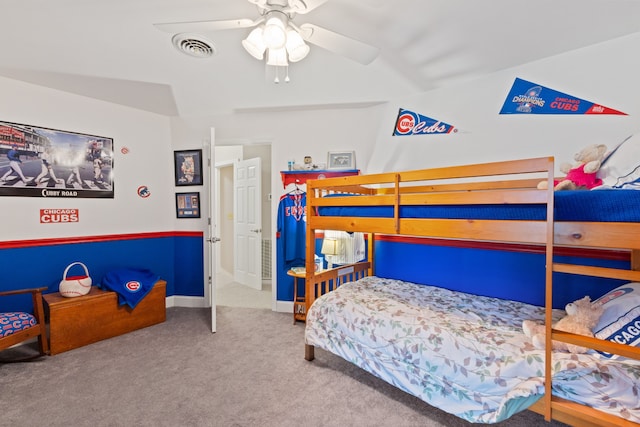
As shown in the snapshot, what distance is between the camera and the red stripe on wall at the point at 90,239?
9.25 feet

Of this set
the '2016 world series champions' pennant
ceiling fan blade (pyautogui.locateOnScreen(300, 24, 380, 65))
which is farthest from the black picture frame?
the '2016 world series champions' pennant

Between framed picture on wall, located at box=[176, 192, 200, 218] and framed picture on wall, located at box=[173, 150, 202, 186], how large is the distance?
0.16 metres

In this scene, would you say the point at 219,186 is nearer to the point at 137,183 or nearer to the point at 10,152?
the point at 137,183

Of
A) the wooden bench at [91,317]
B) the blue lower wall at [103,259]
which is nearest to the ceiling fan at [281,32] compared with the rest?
the wooden bench at [91,317]

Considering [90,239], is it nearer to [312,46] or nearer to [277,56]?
[277,56]

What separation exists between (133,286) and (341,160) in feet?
8.92

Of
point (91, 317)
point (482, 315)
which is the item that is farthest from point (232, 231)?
point (482, 315)

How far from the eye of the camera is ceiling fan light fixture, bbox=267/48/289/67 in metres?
1.82

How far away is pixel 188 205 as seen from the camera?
3914 mm

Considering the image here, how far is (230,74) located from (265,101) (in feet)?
1.77

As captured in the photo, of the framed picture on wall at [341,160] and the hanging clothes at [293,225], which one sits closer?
the framed picture on wall at [341,160]

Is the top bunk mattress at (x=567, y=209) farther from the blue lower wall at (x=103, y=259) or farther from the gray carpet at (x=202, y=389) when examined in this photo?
the blue lower wall at (x=103, y=259)

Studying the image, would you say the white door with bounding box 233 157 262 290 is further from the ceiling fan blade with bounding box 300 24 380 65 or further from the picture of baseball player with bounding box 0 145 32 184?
the ceiling fan blade with bounding box 300 24 380 65

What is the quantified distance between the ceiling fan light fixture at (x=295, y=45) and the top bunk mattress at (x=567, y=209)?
4.10 ft
